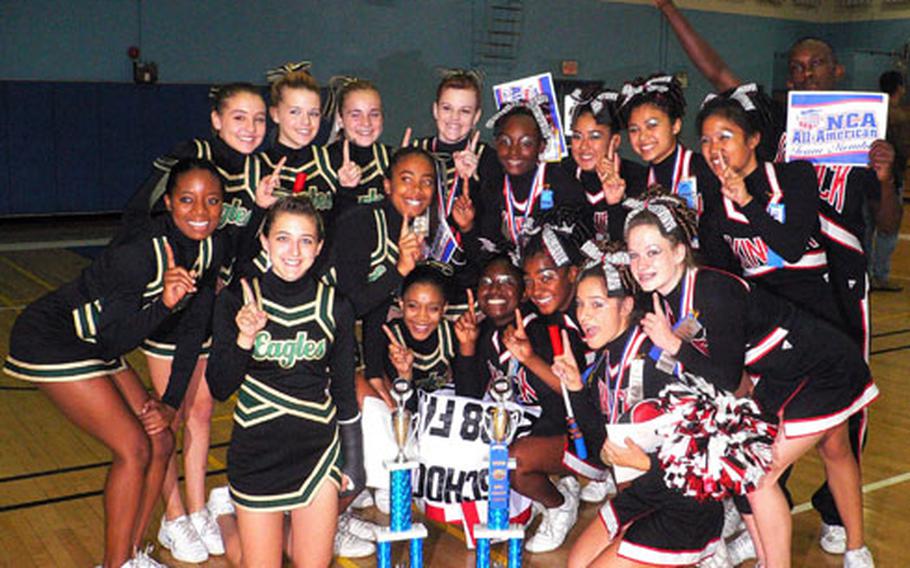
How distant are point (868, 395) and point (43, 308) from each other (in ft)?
10.9

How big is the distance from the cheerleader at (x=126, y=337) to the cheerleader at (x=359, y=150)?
3.01ft

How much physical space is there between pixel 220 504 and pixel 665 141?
109 inches

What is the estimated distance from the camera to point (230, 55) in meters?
15.2

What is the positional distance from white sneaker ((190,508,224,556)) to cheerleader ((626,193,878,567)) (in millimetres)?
2216

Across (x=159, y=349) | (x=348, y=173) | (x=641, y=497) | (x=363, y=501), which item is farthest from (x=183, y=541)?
(x=641, y=497)

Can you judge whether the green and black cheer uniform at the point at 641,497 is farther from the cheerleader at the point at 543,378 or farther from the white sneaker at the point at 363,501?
the white sneaker at the point at 363,501

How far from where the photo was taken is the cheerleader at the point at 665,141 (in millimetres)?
4234

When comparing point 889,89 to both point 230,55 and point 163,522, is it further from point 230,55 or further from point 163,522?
point 230,55

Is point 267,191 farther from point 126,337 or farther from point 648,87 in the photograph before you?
point 648,87

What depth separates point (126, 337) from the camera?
12.0 feet

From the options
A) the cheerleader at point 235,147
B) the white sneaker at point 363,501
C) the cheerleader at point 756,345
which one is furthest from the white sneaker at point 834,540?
the cheerleader at point 235,147

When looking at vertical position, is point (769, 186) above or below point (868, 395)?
above

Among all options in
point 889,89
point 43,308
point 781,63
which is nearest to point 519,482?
point 43,308

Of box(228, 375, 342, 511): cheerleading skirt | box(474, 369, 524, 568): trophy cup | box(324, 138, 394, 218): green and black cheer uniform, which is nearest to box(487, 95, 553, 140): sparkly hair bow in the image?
box(324, 138, 394, 218): green and black cheer uniform
